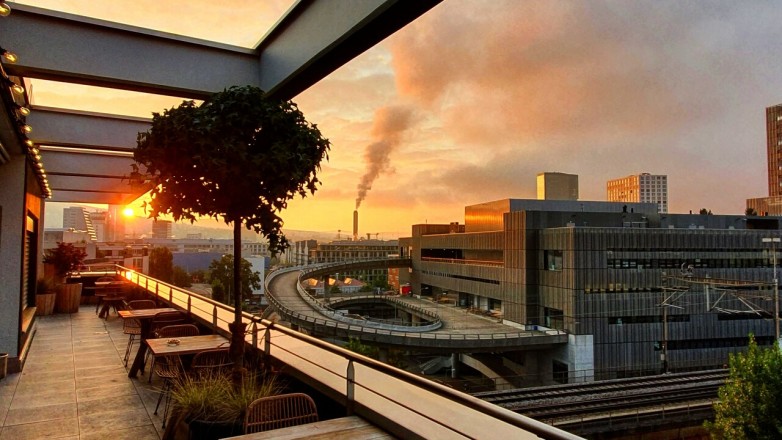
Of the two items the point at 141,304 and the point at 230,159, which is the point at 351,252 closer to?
the point at 141,304

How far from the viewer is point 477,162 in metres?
73.6

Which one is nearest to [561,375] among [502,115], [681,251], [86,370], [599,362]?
[599,362]

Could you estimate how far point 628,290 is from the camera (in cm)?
3772

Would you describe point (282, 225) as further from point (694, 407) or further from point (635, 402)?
point (694, 407)

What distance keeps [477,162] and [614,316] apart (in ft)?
133

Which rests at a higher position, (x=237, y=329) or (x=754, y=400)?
(x=237, y=329)

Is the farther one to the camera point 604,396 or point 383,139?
point 383,139

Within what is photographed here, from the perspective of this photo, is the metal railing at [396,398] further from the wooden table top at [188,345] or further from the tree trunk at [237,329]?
the tree trunk at [237,329]

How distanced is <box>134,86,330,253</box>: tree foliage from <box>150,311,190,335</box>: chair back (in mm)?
4471

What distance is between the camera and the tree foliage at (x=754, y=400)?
1645cm

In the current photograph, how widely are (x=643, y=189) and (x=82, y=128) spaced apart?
12883cm

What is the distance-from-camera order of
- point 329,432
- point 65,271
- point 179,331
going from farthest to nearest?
point 65,271 → point 179,331 → point 329,432

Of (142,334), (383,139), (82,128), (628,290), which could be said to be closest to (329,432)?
(142,334)

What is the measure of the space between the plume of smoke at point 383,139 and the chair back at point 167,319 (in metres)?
60.0
